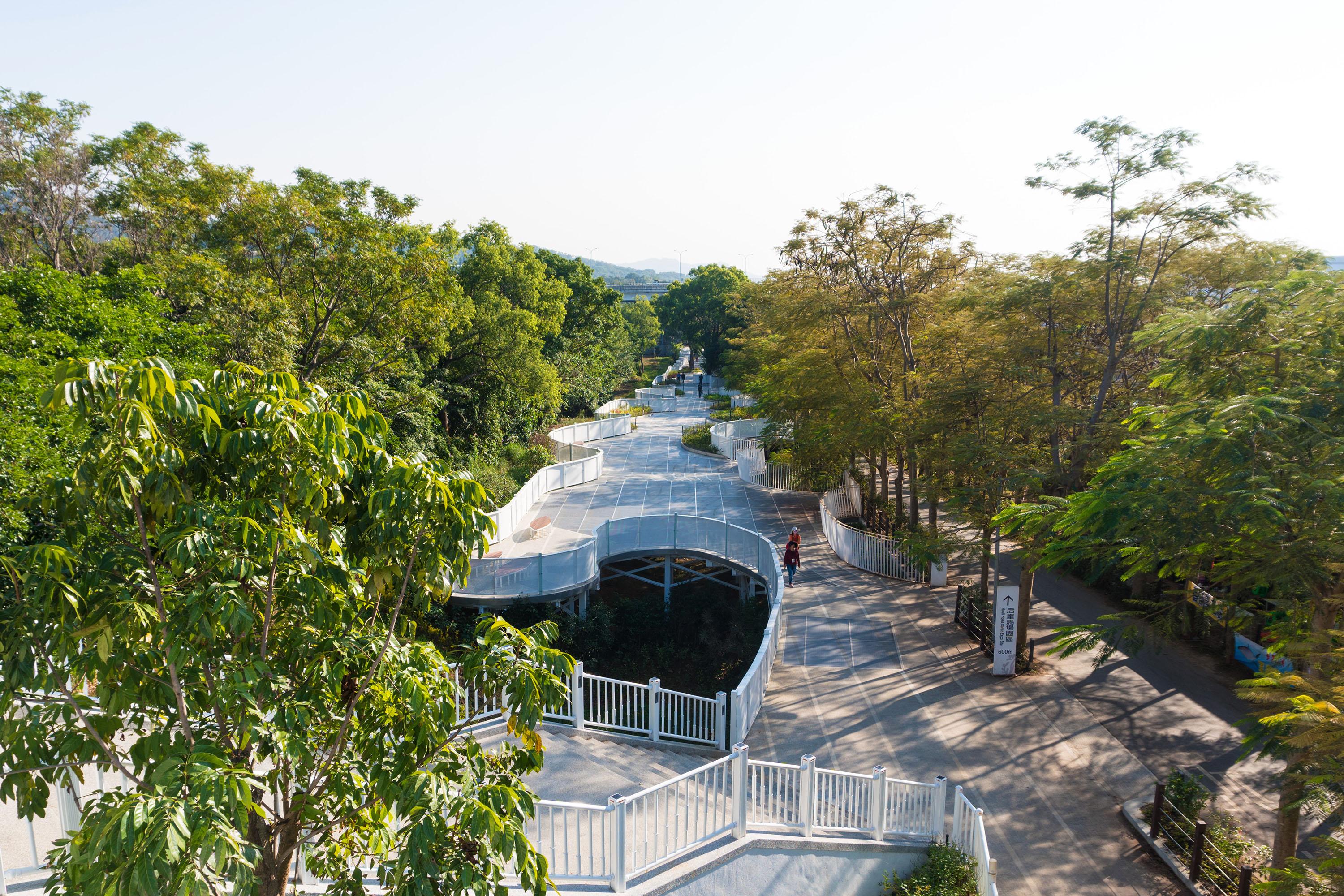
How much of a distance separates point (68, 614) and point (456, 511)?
1.81 meters

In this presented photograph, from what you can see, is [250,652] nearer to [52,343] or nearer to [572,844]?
[572,844]

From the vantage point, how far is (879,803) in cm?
823

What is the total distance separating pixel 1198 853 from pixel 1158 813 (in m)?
0.72

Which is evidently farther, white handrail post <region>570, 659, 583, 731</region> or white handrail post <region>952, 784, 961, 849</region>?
white handrail post <region>570, 659, 583, 731</region>

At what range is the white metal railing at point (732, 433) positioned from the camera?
3231 centimetres

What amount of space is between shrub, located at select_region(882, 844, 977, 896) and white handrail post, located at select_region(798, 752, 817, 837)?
0.96m

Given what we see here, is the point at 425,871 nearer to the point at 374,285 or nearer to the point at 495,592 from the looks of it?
the point at 495,592

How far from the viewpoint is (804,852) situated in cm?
802

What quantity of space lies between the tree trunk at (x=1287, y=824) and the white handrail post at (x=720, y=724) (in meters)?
5.93

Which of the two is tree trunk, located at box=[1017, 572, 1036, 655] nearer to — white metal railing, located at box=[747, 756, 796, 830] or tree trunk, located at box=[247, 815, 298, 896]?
white metal railing, located at box=[747, 756, 796, 830]

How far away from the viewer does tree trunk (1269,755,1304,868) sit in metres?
6.86

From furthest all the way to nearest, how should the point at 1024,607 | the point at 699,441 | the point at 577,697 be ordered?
the point at 699,441 → the point at 1024,607 → the point at 577,697

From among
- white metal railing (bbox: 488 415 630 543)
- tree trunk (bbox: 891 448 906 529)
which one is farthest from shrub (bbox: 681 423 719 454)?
tree trunk (bbox: 891 448 906 529)

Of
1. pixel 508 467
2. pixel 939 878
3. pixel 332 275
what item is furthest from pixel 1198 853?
pixel 508 467
